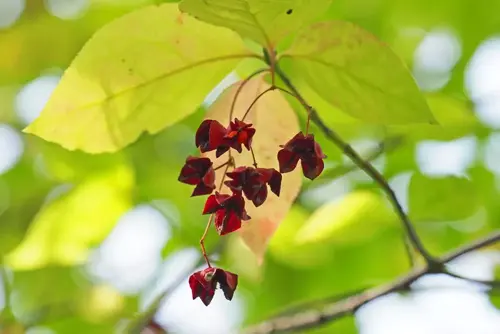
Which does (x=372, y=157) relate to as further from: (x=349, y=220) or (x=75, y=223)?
(x=75, y=223)

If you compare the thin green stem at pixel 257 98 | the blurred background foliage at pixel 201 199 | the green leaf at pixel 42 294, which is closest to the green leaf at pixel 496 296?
the blurred background foliage at pixel 201 199

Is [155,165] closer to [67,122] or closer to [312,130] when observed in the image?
[312,130]

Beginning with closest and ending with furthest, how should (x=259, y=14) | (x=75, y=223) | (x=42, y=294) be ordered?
(x=259, y=14) < (x=75, y=223) < (x=42, y=294)

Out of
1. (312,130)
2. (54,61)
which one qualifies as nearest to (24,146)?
(54,61)

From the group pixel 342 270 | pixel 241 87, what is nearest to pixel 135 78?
pixel 241 87

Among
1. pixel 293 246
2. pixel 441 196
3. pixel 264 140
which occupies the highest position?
pixel 264 140

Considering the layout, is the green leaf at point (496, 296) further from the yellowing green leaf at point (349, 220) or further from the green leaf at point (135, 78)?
the green leaf at point (135, 78)
